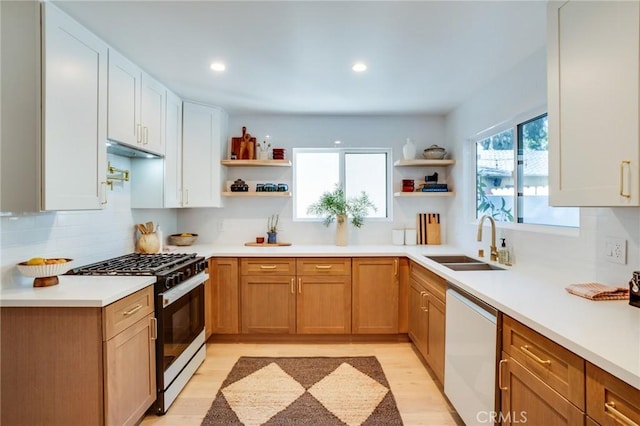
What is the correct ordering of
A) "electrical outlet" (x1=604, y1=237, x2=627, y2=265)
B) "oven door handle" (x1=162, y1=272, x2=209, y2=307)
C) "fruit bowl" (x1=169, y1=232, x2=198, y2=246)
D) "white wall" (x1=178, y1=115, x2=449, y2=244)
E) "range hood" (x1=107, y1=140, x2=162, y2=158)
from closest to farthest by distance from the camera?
"electrical outlet" (x1=604, y1=237, x2=627, y2=265) → "oven door handle" (x1=162, y1=272, x2=209, y2=307) → "range hood" (x1=107, y1=140, x2=162, y2=158) → "fruit bowl" (x1=169, y1=232, x2=198, y2=246) → "white wall" (x1=178, y1=115, x2=449, y2=244)

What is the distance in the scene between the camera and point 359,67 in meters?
2.54

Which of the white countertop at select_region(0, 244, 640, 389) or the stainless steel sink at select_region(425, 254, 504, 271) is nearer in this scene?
the white countertop at select_region(0, 244, 640, 389)

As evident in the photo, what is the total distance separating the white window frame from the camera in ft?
7.15

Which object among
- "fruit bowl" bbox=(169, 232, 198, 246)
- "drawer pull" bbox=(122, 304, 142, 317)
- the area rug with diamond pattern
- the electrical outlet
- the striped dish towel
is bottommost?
the area rug with diamond pattern

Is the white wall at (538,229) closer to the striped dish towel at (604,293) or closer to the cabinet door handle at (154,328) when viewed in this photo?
the striped dish towel at (604,293)

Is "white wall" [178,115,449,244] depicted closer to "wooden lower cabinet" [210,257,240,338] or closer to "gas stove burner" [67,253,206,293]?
"wooden lower cabinet" [210,257,240,338]

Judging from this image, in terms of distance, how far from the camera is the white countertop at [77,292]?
5.50 feet

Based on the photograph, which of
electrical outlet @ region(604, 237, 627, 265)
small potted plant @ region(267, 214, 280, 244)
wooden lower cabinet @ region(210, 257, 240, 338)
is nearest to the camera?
electrical outlet @ region(604, 237, 627, 265)

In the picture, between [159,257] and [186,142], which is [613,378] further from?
[186,142]

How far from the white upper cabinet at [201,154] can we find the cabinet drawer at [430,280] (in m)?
2.13

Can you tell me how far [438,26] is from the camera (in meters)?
1.99

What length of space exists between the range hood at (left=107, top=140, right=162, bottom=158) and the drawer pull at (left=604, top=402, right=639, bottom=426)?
2.82 meters

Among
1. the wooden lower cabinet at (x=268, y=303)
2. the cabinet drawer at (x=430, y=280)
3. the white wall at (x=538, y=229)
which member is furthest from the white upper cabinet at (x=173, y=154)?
the white wall at (x=538, y=229)
